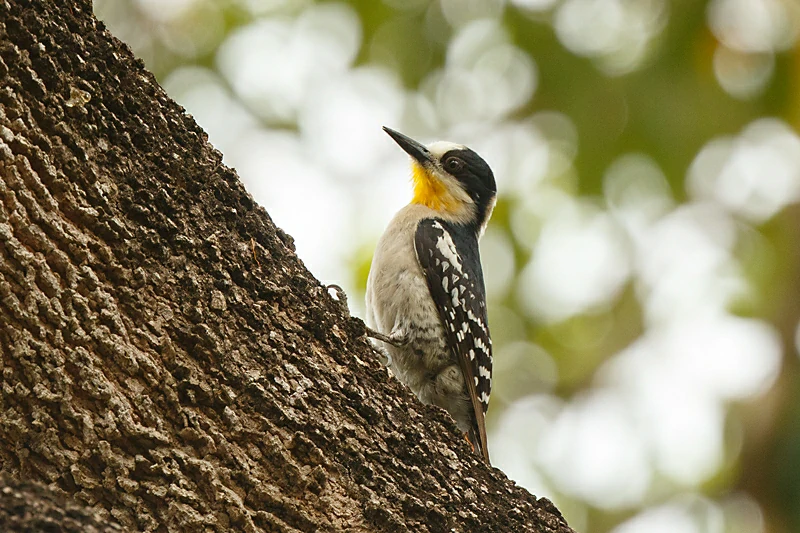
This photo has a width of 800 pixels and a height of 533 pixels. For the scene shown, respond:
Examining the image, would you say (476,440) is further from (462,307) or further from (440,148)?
(440,148)

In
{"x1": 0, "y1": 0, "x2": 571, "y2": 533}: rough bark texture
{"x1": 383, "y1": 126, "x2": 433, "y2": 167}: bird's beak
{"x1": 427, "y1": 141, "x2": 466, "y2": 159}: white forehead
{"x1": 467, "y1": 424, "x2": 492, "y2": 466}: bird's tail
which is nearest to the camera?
{"x1": 0, "y1": 0, "x2": 571, "y2": 533}: rough bark texture

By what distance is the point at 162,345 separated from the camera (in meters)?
2.23

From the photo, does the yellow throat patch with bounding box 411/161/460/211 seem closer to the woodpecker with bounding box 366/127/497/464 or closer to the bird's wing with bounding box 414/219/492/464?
the woodpecker with bounding box 366/127/497/464

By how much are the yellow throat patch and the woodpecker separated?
1.14 feet

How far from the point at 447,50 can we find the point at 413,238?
2503 mm

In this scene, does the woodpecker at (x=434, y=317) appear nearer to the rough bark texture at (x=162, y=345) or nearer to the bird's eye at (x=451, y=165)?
the bird's eye at (x=451, y=165)

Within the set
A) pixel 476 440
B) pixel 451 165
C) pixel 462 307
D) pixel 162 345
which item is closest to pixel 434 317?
pixel 462 307

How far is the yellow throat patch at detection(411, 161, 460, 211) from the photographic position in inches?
224

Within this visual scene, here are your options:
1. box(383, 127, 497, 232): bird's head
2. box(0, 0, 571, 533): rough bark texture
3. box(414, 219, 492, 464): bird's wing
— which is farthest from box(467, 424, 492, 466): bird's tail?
box(0, 0, 571, 533): rough bark texture

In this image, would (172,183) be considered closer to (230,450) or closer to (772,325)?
(230,450)

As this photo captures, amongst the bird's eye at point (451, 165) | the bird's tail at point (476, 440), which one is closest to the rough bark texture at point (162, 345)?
the bird's tail at point (476, 440)

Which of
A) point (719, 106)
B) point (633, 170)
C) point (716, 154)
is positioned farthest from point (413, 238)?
point (716, 154)

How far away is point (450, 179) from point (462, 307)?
1275mm

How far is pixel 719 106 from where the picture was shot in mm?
6340
